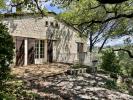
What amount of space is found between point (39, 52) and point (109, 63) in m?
7.52

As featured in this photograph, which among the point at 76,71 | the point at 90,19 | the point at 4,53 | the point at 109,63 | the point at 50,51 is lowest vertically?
the point at 76,71

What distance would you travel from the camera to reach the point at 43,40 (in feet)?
91.6

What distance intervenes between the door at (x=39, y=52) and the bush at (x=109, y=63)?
670cm

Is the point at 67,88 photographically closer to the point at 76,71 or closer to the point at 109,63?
the point at 76,71

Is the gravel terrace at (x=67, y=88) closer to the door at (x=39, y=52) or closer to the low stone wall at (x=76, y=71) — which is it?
the low stone wall at (x=76, y=71)

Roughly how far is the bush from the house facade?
2106mm

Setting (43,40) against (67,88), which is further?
(43,40)

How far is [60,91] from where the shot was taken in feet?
49.6

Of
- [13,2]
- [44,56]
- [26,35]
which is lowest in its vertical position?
[44,56]

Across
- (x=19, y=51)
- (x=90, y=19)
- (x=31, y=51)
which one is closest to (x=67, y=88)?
(x=19, y=51)

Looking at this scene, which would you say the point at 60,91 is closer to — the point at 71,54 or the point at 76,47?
the point at 71,54

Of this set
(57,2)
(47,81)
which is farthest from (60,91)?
(57,2)

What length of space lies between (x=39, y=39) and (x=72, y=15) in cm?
578

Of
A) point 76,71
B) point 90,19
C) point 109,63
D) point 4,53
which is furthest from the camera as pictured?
point 90,19
